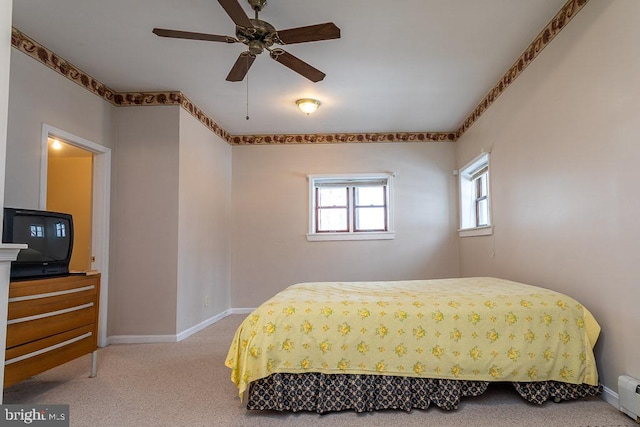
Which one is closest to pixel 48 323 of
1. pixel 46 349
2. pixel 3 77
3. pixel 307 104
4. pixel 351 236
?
pixel 46 349

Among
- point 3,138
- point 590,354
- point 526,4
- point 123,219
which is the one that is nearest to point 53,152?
point 123,219

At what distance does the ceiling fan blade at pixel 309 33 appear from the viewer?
2318 mm

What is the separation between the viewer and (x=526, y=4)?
103 inches

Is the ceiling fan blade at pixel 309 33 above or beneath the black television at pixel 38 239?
above

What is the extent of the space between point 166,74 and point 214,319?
300 centimetres

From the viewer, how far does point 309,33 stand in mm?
2373

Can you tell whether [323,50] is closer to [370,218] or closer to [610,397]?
[370,218]

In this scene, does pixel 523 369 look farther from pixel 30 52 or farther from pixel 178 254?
pixel 30 52

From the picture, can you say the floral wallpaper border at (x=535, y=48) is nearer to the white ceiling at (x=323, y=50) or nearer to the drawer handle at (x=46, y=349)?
the white ceiling at (x=323, y=50)

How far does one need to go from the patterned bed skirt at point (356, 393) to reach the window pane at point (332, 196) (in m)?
3.61

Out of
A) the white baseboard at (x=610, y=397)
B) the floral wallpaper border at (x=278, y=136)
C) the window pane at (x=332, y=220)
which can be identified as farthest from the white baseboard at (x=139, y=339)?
the white baseboard at (x=610, y=397)

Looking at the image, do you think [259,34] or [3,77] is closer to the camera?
[3,77]

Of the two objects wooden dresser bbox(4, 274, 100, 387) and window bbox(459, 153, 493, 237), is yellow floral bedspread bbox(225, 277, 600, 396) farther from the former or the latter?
window bbox(459, 153, 493, 237)

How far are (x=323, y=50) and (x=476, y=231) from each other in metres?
2.84
